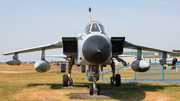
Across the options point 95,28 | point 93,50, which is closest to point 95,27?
point 95,28

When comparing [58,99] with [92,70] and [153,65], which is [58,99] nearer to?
[92,70]

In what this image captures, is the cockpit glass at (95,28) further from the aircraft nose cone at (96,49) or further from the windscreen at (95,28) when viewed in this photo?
the aircraft nose cone at (96,49)

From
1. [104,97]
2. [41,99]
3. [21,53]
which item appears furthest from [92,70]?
[21,53]

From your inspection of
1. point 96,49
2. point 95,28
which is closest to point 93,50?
point 96,49

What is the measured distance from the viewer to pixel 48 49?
44.0 feet

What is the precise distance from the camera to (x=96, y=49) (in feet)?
23.3

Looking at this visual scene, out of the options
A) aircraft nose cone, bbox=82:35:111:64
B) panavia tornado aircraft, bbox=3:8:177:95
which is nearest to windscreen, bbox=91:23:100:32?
panavia tornado aircraft, bbox=3:8:177:95

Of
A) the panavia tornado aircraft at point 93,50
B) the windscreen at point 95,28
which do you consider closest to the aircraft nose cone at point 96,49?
the panavia tornado aircraft at point 93,50

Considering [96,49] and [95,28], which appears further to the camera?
[95,28]

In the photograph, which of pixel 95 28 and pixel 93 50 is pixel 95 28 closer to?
pixel 95 28

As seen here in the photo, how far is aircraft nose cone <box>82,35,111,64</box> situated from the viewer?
717cm

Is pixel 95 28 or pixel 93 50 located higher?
pixel 95 28

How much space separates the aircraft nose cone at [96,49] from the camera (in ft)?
23.5

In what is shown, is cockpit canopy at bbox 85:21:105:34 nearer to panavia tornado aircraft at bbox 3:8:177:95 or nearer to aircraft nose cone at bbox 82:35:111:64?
panavia tornado aircraft at bbox 3:8:177:95
